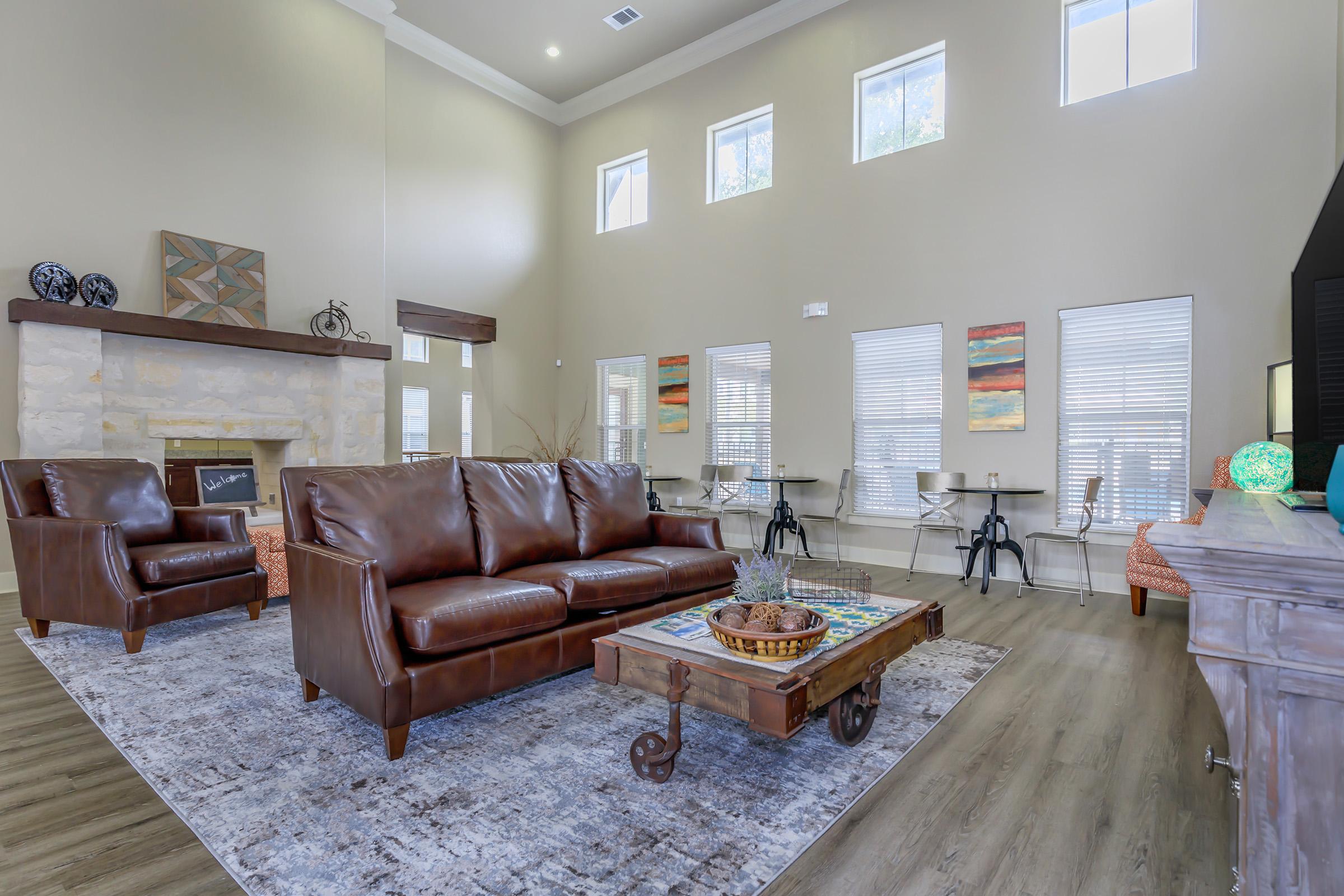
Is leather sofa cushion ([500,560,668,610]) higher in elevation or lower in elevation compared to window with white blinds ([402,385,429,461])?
lower

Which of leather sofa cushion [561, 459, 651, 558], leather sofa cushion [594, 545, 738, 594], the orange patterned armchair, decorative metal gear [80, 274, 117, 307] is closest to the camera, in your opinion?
leather sofa cushion [594, 545, 738, 594]

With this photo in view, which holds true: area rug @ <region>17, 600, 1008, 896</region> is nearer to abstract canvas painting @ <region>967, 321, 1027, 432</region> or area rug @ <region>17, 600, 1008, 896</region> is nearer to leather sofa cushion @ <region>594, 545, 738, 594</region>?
leather sofa cushion @ <region>594, 545, 738, 594</region>

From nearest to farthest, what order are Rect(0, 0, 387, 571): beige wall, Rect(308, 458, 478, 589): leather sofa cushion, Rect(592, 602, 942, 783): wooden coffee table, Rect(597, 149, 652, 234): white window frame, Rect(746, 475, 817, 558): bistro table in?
Rect(592, 602, 942, 783): wooden coffee table
Rect(308, 458, 478, 589): leather sofa cushion
Rect(0, 0, 387, 571): beige wall
Rect(746, 475, 817, 558): bistro table
Rect(597, 149, 652, 234): white window frame

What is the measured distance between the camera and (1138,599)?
4355 mm

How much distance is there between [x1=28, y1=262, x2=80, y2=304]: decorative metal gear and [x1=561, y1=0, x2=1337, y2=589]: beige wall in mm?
5116

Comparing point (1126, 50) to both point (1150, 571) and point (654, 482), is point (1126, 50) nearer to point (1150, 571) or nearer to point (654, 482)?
point (1150, 571)

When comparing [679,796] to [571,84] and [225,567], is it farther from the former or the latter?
[571,84]

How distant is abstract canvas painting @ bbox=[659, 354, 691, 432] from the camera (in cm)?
776

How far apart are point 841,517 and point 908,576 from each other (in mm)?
1018

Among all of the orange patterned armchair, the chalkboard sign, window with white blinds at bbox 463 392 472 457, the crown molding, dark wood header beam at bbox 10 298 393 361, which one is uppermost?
the crown molding

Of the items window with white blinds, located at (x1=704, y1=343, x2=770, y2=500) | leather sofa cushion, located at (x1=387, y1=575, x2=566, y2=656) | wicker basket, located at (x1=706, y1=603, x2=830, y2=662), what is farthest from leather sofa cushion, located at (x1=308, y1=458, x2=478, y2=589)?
window with white blinds, located at (x1=704, y1=343, x2=770, y2=500)

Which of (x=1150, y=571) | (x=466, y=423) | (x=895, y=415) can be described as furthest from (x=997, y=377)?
(x=466, y=423)

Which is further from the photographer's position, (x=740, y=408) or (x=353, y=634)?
(x=740, y=408)

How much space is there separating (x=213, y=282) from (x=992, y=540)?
6.78 meters
